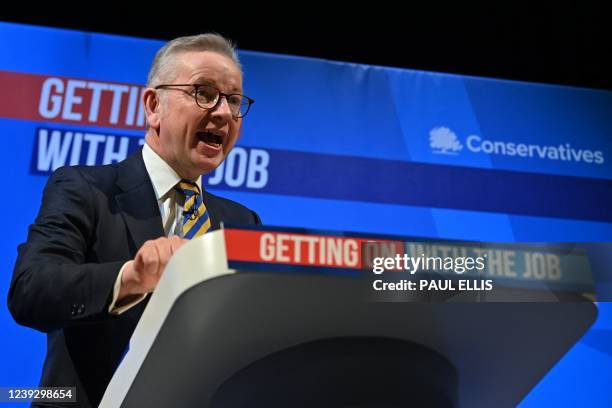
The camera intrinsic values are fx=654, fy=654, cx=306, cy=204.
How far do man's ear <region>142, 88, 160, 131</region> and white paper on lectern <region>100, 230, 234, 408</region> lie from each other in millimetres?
911

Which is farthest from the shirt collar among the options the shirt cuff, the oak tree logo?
the oak tree logo

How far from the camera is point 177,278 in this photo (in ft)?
1.92

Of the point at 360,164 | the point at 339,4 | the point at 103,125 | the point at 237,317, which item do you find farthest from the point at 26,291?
the point at 339,4

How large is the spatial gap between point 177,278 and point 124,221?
728mm

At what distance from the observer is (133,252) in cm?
125

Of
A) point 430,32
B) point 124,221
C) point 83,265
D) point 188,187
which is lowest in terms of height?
point 83,265

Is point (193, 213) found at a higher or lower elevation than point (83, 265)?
higher

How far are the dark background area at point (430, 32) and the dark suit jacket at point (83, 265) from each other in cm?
163

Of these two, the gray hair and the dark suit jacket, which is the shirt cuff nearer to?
the dark suit jacket

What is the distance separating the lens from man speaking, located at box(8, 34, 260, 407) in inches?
32.9

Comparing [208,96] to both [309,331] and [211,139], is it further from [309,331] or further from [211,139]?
[309,331]

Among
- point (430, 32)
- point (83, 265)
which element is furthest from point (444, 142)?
point (83, 265)

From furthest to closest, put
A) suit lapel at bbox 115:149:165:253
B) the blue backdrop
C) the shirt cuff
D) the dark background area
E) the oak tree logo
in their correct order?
the dark background area
the oak tree logo
the blue backdrop
suit lapel at bbox 115:149:165:253
the shirt cuff

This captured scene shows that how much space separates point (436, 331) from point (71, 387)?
722 millimetres
